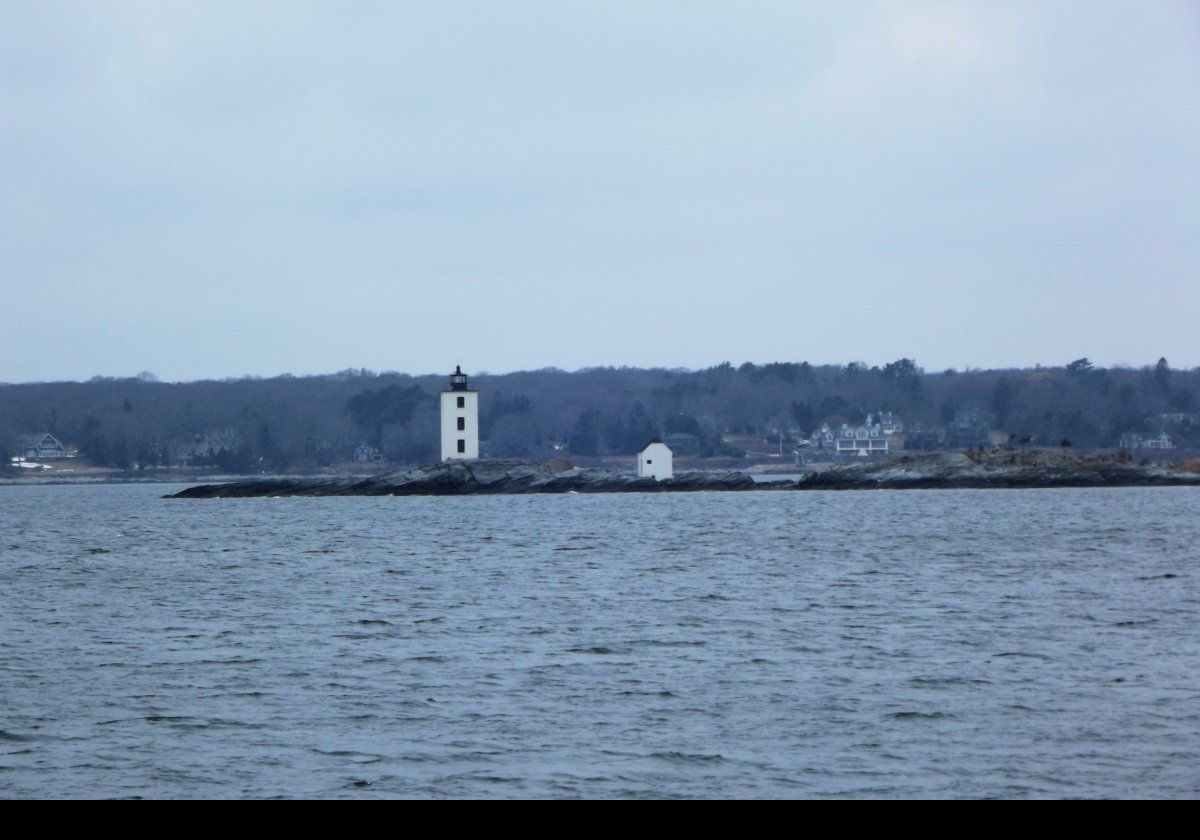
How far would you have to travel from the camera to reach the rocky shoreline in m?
91.6

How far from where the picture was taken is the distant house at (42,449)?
16975cm

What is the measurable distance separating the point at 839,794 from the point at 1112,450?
156901mm

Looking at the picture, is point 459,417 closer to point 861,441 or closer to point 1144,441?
point 861,441

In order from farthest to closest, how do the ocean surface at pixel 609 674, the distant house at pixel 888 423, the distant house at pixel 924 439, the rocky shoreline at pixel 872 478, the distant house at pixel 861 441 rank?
the distant house at pixel 888 423 → the distant house at pixel 924 439 → the distant house at pixel 861 441 → the rocky shoreline at pixel 872 478 → the ocean surface at pixel 609 674

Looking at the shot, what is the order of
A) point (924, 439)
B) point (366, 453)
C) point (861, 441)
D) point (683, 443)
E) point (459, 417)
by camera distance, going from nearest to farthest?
1. point (459, 417)
2. point (683, 443)
3. point (366, 453)
4. point (861, 441)
5. point (924, 439)

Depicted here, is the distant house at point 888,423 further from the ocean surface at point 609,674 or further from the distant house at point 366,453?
the ocean surface at point 609,674

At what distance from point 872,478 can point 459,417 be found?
32.4 metres

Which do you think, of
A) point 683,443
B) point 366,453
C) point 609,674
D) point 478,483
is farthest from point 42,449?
point 609,674

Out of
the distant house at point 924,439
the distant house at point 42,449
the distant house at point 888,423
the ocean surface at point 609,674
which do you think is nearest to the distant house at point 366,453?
the distant house at point 42,449

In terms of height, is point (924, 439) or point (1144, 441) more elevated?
point (924, 439)

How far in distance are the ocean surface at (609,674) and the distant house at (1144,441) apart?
4994 inches

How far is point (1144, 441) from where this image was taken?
158875mm

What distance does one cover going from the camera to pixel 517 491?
91.3m
